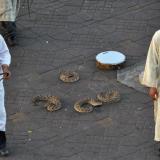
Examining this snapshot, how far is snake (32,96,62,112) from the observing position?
27.7ft

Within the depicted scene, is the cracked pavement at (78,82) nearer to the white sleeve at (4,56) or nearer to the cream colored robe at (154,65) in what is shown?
the cream colored robe at (154,65)

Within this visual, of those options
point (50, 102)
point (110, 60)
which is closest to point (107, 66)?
point (110, 60)

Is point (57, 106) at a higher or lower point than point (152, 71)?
lower

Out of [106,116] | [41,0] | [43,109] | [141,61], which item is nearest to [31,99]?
[43,109]

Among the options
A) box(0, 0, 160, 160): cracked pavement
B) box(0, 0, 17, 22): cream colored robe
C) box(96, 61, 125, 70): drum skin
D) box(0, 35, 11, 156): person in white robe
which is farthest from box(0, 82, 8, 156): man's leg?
box(0, 0, 17, 22): cream colored robe

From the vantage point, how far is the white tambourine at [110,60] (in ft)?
30.0

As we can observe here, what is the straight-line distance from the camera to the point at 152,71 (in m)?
7.12

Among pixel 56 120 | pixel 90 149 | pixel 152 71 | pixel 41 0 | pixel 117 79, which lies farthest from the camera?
pixel 41 0

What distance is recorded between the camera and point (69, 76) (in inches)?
358

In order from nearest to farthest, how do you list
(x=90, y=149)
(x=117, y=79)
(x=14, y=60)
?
(x=90, y=149)
(x=117, y=79)
(x=14, y=60)

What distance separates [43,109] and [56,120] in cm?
32

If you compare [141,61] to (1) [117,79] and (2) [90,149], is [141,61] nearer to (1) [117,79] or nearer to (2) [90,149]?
(1) [117,79]

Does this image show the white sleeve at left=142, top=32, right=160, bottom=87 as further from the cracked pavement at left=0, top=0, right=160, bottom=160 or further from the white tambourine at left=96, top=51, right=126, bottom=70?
the white tambourine at left=96, top=51, right=126, bottom=70

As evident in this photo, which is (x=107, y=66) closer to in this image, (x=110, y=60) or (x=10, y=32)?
(x=110, y=60)
